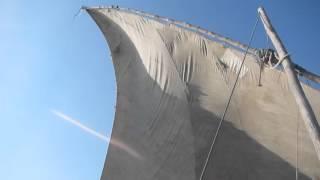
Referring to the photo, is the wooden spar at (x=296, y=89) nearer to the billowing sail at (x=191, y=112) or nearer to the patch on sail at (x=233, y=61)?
the billowing sail at (x=191, y=112)

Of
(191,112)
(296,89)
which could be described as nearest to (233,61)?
(191,112)

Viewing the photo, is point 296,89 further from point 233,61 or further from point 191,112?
point 233,61

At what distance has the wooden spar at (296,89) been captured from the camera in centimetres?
628

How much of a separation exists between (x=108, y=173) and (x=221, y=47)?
5510 millimetres

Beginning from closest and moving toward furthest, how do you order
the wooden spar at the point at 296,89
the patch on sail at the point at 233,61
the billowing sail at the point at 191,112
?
the wooden spar at the point at 296,89 → the billowing sail at the point at 191,112 → the patch on sail at the point at 233,61

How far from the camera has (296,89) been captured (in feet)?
22.8

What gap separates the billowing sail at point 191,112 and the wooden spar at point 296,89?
360 cm

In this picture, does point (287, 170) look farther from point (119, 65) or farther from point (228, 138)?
point (119, 65)

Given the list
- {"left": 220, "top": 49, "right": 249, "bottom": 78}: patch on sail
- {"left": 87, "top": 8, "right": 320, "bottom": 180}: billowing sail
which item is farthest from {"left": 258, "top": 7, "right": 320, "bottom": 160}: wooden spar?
{"left": 220, "top": 49, "right": 249, "bottom": 78}: patch on sail

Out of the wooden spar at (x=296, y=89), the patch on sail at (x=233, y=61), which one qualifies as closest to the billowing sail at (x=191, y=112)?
the patch on sail at (x=233, y=61)

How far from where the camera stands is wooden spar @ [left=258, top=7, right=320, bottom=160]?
6278 millimetres

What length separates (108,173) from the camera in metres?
10.5

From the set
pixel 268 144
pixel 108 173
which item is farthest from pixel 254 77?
pixel 108 173

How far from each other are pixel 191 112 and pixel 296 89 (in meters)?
4.75
